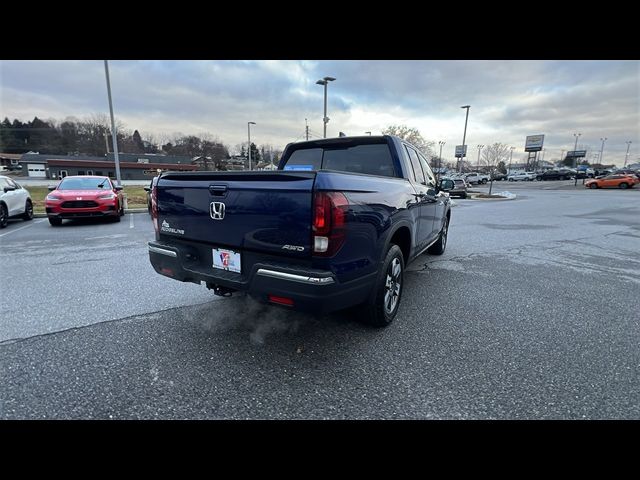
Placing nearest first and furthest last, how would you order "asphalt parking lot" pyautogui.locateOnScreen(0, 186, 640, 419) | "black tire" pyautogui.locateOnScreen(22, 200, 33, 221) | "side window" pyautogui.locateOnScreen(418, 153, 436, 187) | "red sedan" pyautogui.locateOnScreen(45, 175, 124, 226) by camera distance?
"asphalt parking lot" pyautogui.locateOnScreen(0, 186, 640, 419), "side window" pyautogui.locateOnScreen(418, 153, 436, 187), "red sedan" pyautogui.locateOnScreen(45, 175, 124, 226), "black tire" pyautogui.locateOnScreen(22, 200, 33, 221)

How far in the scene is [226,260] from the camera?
2.83 meters

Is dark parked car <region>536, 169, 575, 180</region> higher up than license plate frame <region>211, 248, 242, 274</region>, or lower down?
higher up

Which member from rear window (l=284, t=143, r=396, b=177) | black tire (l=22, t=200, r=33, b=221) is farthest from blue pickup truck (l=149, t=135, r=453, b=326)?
black tire (l=22, t=200, r=33, b=221)

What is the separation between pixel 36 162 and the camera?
70.8 m

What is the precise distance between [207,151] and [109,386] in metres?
84.9

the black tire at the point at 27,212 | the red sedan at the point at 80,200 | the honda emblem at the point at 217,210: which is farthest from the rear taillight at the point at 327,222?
the black tire at the point at 27,212

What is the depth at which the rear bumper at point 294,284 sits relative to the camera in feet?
7.72

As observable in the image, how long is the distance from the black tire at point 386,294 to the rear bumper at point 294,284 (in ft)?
0.63

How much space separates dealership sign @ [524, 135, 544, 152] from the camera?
65.2 meters

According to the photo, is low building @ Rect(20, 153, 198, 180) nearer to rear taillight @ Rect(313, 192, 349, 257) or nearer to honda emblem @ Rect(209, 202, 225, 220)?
honda emblem @ Rect(209, 202, 225, 220)

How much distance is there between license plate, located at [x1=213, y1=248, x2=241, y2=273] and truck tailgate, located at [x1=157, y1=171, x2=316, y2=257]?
6cm

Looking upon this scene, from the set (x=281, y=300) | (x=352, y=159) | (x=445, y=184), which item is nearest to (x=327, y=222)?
(x=281, y=300)
